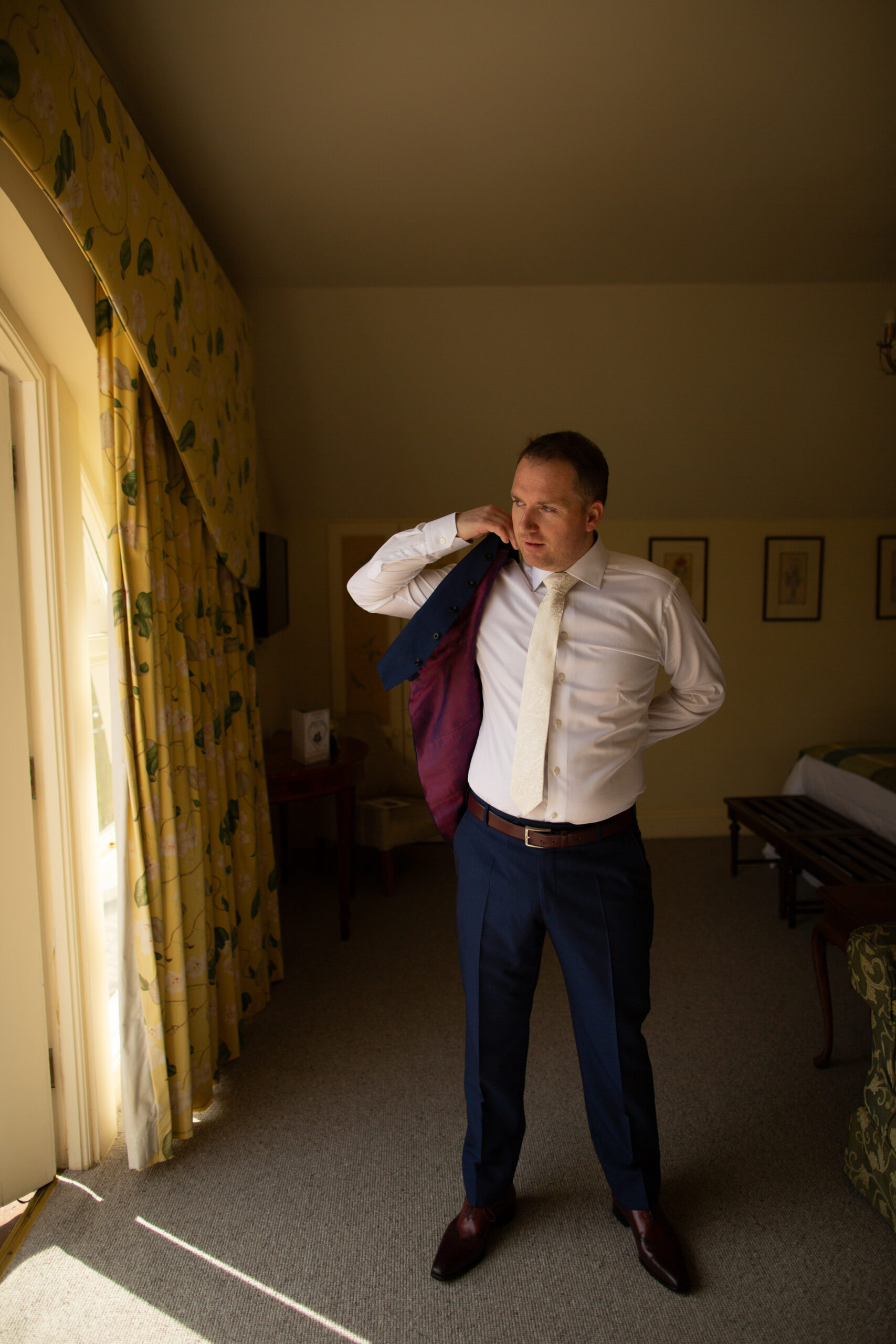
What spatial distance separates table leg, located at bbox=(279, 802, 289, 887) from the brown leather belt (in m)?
2.27

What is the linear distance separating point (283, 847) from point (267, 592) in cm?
142

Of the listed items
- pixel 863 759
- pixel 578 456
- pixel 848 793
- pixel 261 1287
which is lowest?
pixel 261 1287

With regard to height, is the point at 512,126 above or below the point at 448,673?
above

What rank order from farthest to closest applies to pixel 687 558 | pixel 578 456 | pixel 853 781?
1. pixel 687 558
2. pixel 853 781
3. pixel 578 456

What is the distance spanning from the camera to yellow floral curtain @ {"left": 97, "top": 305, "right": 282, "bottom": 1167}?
6.26 feet

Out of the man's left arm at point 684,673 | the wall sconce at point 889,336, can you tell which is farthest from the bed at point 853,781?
the man's left arm at point 684,673

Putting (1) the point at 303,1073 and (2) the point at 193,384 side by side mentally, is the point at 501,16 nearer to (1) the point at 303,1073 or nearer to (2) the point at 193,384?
(2) the point at 193,384

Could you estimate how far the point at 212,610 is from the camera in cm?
242

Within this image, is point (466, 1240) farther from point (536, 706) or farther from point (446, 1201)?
point (536, 706)

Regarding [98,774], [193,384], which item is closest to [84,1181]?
[98,774]

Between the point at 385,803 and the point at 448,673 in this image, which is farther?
the point at 385,803

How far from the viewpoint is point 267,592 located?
3135mm

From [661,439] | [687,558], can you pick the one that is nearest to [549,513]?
[661,439]

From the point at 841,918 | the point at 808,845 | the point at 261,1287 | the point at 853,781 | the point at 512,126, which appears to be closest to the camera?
the point at 261,1287
